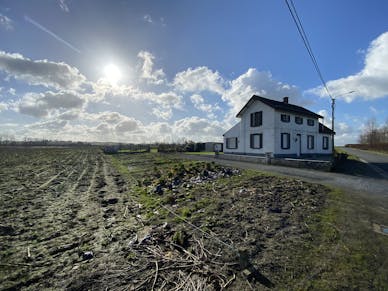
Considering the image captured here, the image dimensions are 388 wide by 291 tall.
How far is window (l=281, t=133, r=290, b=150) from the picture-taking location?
1941 cm

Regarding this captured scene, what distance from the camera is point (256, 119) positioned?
21.0 meters

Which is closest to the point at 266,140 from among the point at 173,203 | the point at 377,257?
the point at 173,203

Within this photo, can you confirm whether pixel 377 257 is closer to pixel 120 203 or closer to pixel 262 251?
pixel 262 251

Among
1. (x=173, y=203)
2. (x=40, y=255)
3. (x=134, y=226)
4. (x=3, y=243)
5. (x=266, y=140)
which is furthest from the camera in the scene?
(x=266, y=140)

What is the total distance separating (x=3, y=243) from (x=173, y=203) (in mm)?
3994

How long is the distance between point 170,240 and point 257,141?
18.9m

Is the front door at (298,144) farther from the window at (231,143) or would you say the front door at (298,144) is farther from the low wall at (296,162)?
the low wall at (296,162)

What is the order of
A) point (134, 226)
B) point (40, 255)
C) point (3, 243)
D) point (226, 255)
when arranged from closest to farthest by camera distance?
point (226, 255), point (40, 255), point (3, 243), point (134, 226)

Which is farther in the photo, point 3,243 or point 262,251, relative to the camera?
point 3,243

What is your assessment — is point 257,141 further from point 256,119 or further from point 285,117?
point 285,117

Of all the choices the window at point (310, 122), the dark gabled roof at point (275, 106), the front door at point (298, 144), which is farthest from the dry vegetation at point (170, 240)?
the window at point (310, 122)

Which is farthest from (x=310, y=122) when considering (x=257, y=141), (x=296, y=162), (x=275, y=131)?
(x=296, y=162)

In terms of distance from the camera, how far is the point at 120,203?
254 inches

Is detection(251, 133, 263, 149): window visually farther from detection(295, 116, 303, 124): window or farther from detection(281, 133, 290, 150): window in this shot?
detection(295, 116, 303, 124): window
